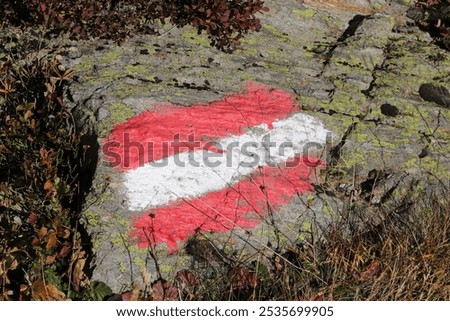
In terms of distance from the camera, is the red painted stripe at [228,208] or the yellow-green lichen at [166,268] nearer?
the yellow-green lichen at [166,268]

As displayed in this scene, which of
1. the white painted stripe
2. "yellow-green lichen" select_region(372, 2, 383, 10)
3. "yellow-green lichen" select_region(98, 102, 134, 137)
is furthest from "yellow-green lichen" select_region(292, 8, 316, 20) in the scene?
"yellow-green lichen" select_region(98, 102, 134, 137)

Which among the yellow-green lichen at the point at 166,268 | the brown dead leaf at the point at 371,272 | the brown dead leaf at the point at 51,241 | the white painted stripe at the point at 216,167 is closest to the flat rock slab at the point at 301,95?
the yellow-green lichen at the point at 166,268

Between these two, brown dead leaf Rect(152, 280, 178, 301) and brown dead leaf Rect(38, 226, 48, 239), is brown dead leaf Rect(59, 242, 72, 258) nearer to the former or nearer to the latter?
brown dead leaf Rect(38, 226, 48, 239)

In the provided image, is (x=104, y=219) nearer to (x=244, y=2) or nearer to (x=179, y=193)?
(x=179, y=193)

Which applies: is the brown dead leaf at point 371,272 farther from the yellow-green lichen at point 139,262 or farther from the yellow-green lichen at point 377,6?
the yellow-green lichen at point 377,6

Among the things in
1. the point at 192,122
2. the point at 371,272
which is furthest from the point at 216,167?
the point at 371,272

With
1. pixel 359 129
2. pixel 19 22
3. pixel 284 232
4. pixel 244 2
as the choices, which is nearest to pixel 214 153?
pixel 284 232
